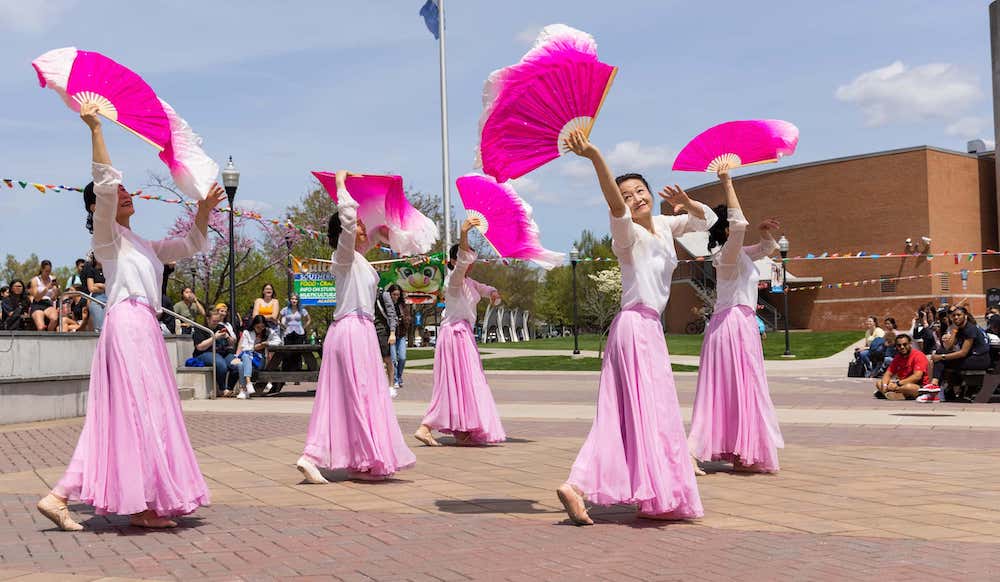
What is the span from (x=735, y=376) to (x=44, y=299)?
47.5ft

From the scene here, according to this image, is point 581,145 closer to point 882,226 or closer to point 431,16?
point 431,16

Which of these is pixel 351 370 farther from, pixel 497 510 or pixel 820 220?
pixel 820 220

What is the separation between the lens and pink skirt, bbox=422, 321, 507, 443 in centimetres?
1070

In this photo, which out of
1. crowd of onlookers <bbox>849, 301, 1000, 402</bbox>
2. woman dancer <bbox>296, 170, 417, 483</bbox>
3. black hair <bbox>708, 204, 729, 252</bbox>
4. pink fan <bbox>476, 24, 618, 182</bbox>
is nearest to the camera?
pink fan <bbox>476, 24, 618, 182</bbox>

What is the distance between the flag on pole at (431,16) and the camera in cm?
3431

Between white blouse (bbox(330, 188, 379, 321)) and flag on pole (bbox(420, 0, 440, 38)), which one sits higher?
flag on pole (bbox(420, 0, 440, 38))

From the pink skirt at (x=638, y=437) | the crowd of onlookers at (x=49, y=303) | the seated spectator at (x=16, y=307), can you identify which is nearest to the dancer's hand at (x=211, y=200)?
the pink skirt at (x=638, y=437)

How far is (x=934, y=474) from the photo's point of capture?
27.1 feet

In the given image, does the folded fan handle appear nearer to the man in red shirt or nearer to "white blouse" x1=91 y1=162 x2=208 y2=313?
"white blouse" x1=91 y1=162 x2=208 y2=313

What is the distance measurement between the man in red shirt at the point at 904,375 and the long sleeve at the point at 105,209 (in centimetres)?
1430

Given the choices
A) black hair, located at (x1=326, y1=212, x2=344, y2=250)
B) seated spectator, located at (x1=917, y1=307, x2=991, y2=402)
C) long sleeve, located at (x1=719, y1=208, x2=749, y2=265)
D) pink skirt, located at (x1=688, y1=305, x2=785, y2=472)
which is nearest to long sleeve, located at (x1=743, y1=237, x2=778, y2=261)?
long sleeve, located at (x1=719, y1=208, x2=749, y2=265)

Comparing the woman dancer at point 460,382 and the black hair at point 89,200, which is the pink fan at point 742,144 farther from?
the black hair at point 89,200

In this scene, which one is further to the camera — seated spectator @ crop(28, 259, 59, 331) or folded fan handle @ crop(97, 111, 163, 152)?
seated spectator @ crop(28, 259, 59, 331)

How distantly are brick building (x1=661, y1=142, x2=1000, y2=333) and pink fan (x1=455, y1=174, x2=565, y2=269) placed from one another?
49.6 m
